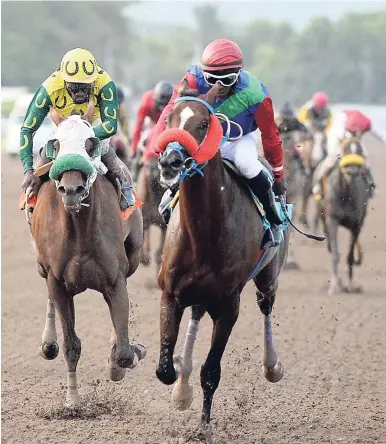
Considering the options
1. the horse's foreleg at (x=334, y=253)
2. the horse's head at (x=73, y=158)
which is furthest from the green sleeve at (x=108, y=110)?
the horse's foreleg at (x=334, y=253)

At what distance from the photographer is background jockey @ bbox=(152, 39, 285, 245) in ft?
19.4

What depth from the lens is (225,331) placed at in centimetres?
598

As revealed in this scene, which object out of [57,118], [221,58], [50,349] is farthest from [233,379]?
[221,58]

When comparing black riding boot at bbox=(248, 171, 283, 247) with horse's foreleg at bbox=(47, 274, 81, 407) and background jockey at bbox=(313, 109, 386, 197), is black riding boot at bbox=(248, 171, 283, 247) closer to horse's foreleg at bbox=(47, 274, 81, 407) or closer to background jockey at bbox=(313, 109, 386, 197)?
horse's foreleg at bbox=(47, 274, 81, 407)

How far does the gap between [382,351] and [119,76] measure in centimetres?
5840

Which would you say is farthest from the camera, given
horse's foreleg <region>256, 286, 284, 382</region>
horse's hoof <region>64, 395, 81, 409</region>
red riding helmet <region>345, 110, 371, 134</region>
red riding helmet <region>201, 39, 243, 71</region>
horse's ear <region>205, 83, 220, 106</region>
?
red riding helmet <region>345, 110, 371, 134</region>

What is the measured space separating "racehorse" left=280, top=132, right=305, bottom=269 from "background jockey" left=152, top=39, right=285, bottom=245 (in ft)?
21.4

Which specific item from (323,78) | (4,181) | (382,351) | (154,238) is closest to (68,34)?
(323,78)

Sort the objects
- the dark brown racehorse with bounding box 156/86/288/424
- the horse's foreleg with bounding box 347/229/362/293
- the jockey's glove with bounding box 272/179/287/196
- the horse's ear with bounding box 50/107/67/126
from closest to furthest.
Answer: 1. the dark brown racehorse with bounding box 156/86/288/424
2. the horse's ear with bounding box 50/107/67/126
3. the jockey's glove with bounding box 272/179/287/196
4. the horse's foreleg with bounding box 347/229/362/293

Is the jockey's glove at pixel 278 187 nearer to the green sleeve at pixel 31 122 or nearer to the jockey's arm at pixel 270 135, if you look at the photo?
the jockey's arm at pixel 270 135

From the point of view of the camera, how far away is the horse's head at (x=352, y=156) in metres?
11.3

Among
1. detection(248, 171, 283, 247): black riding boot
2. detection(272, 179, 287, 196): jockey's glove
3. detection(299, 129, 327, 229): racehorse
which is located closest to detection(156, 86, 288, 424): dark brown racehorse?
detection(248, 171, 283, 247): black riding boot

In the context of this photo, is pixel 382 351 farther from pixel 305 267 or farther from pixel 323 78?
pixel 323 78

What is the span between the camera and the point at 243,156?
20.3 feet
